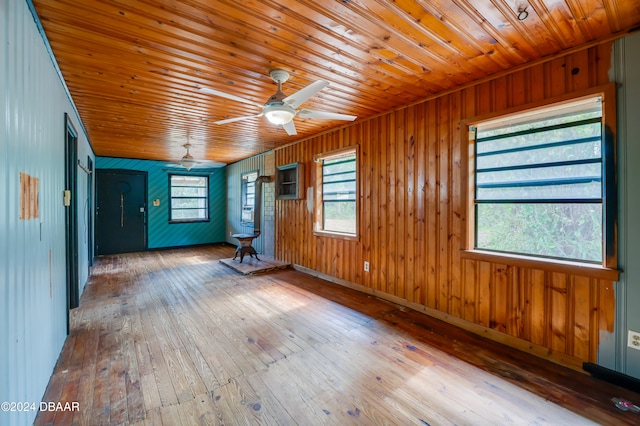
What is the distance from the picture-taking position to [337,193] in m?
4.70

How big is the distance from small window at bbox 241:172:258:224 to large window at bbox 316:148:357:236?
9.13 ft

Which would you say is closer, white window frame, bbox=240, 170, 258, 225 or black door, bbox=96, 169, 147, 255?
black door, bbox=96, 169, 147, 255

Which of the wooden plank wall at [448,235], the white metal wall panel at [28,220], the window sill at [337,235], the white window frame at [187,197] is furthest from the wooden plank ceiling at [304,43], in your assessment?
the white window frame at [187,197]

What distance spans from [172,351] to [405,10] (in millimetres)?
3226

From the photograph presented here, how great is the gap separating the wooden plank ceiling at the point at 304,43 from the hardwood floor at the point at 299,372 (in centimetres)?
254

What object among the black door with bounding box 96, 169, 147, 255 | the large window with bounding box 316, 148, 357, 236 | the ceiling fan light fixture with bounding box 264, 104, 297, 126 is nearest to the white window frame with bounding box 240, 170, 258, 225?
the black door with bounding box 96, 169, 147, 255

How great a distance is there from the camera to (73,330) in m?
2.81

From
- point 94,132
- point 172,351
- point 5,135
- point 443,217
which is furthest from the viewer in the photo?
point 94,132

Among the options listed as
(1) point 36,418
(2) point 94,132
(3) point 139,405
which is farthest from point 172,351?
(2) point 94,132

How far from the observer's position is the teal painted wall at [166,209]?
7445 millimetres

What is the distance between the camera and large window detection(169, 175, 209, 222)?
804 cm

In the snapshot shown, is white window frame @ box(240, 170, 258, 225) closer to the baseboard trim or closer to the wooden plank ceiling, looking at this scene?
the wooden plank ceiling

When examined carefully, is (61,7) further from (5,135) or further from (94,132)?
(94,132)

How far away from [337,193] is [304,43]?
2775mm
